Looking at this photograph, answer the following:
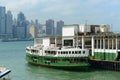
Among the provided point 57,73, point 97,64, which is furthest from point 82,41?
point 57,73

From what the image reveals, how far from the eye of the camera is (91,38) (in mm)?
63219

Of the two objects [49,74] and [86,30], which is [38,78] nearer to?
[49,74]

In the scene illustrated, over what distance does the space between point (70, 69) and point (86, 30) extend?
36.0 feet

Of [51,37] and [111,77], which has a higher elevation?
[51,37]

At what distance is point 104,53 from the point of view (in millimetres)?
59719

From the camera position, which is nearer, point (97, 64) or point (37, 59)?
point (97, 64)

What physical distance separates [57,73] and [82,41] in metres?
11.1

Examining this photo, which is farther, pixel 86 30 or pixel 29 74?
pixel 86 30

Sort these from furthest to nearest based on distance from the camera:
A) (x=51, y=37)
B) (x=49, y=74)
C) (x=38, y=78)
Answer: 1. (x=51, y=37)
2. (x=49, y=74)
3. (x=38, y=78)

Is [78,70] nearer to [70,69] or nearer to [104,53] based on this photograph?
[70,69]

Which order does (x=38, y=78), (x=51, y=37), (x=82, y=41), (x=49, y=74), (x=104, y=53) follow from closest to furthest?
(x=38, y=78) → (x=49, y=74) → (x=104, y=53) → (x=82, y=41) → (x=51, y=37)

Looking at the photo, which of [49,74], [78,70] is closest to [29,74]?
[49,74]

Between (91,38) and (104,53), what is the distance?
4.71m

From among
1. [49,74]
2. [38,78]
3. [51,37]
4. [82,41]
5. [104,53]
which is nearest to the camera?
[38,78]
